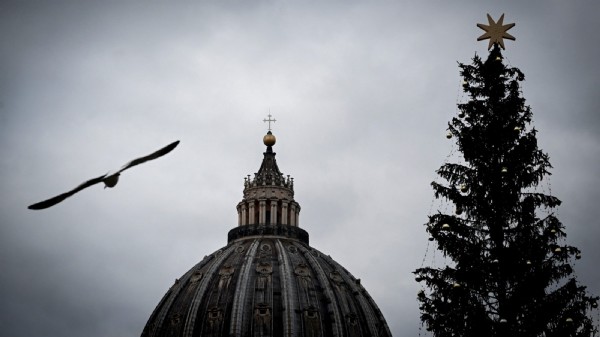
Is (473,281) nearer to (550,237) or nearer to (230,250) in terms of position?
(550,237)

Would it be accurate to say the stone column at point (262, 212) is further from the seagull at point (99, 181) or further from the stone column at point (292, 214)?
the seagull at point (99, 181)

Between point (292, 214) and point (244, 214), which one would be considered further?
point (292, 214)

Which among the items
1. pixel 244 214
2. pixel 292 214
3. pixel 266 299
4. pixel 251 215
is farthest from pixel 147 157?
pixel 292 214

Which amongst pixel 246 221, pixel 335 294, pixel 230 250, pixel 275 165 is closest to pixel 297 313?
pixel 335 294

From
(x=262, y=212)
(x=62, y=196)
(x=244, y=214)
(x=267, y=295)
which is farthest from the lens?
(x=244, y=214)

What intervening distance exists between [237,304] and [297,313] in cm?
A: 748

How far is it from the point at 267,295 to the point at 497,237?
7638 cm

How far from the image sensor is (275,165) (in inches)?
5108

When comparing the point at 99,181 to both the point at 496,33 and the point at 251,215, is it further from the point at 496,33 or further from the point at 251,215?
the point at 251,215

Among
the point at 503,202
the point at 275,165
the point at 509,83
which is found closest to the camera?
the point at 503,202

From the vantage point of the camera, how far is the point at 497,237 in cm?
2519

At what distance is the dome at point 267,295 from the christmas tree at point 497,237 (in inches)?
2804

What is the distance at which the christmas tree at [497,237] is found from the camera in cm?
2355

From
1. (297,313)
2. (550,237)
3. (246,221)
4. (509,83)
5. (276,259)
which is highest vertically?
(246,221)
